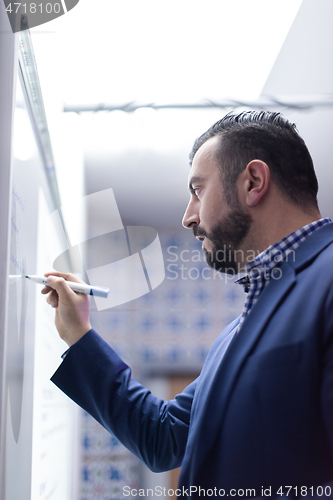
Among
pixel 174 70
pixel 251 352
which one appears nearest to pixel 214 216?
pixel 251 352

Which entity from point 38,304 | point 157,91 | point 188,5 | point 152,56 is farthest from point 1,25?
point 157,91

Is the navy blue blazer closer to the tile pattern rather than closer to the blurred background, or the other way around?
the blurred background

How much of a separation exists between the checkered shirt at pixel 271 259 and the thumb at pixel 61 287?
284 millimetres

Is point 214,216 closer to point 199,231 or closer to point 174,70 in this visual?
point 199,231

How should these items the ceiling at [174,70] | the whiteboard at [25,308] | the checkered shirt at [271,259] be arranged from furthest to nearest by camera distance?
the ceiling at [174,70] → the checkered shirt at [271,259] → the whiteboard at [25,308]

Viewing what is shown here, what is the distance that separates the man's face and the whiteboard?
29 cm

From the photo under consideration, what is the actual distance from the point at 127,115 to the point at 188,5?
0.52 metres

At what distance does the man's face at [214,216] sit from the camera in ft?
2.37

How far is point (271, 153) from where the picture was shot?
28.7 inches

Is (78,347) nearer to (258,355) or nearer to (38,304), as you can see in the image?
(38,304)

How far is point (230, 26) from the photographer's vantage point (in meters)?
1.05

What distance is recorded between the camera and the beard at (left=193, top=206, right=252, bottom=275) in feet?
2.35

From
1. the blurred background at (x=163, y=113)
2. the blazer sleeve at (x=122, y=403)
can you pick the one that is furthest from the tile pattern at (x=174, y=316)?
the blazer sleeve at (x=122, y=403)

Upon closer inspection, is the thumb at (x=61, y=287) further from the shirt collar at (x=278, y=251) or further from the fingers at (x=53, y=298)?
the shirt collar at (x=278, y=251)
